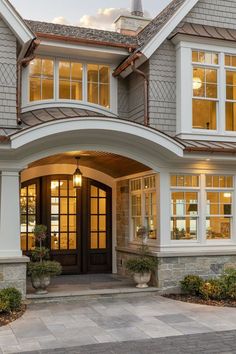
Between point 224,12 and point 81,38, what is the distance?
3.96 meters

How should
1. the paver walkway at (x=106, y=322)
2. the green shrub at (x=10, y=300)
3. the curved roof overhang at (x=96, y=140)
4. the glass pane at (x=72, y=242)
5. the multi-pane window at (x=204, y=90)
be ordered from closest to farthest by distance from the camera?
the paver walkway at (x=106, y=322) < the green shrub at (x=10, y=300) < the curved roof overhang at (x=96, y=140) < the multi-pane window at (x=204, y=90) < the glass pane at (x=72, y=242)

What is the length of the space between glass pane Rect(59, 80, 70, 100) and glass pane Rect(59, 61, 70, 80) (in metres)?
0.13

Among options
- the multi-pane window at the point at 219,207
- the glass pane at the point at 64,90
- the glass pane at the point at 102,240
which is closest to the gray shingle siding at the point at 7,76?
the glass pane at the point at 64,90

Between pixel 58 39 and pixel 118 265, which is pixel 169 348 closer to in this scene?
pixel 118 265

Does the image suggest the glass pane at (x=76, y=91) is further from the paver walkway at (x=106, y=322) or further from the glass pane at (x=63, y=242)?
the paver walkway at (x=106, y=322)

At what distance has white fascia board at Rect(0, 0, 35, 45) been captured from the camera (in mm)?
10312

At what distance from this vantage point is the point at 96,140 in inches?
428

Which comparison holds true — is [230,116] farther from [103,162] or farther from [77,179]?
[77,179]

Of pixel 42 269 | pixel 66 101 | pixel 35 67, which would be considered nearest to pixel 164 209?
pixel 42 269

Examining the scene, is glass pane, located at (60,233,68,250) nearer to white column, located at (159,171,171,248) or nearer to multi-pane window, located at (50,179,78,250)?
multi-pane window, located at (50,179,78,250)

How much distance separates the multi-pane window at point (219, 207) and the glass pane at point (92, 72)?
407 cm

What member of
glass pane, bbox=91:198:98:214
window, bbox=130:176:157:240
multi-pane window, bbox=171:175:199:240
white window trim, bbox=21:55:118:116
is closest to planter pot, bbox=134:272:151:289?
window, bbox=130:176:157:240

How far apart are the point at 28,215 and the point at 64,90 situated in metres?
3.55

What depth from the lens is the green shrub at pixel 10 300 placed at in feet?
28.6
